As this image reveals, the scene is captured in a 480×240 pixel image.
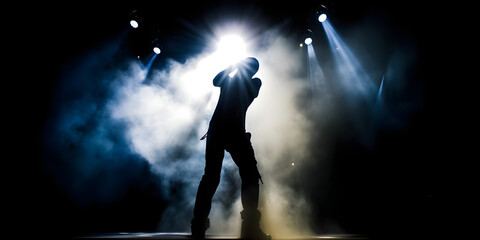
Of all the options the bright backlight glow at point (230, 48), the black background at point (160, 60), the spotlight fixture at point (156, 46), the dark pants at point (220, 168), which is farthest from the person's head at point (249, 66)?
the spotlight fixture at point (156, 46)

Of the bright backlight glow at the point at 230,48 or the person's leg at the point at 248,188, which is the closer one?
the person's leg at the point at 248,188

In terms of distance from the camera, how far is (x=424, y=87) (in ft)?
14.3

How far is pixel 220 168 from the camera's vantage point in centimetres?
166

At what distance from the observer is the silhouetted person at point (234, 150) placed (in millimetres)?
1478

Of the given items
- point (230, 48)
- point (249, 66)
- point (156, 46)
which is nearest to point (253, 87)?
point (249, 66)

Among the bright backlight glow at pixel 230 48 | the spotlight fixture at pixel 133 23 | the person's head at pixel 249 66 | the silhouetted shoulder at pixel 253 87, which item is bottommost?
the silhouetted shoulder at pixel 253 87

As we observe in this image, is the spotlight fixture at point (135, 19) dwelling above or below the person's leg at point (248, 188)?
above

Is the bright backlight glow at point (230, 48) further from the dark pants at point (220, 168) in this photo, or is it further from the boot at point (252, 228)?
the boot at point (252, 228)

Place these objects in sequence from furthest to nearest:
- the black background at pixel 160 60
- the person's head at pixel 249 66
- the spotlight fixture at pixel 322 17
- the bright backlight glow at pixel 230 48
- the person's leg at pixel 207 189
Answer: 1. the bright backlight glow at pixel 230 48
2. the spotlight fixture at pixel 322 17
3. the black background at pixel 160 60
4. the person's head at pixel 249 66
5. the person's leg at pixel 207 189

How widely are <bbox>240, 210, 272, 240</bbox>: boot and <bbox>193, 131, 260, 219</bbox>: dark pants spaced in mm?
47

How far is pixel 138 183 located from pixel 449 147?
7.58 m

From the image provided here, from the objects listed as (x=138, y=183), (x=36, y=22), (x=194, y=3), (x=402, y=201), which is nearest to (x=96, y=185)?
(x=138, y=183)

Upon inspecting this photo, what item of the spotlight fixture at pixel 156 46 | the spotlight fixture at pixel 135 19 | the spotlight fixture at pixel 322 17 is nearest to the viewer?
the spotlight fixture at pixel 135 19

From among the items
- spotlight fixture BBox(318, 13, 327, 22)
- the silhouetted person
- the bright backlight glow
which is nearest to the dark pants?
the silhouetted person
